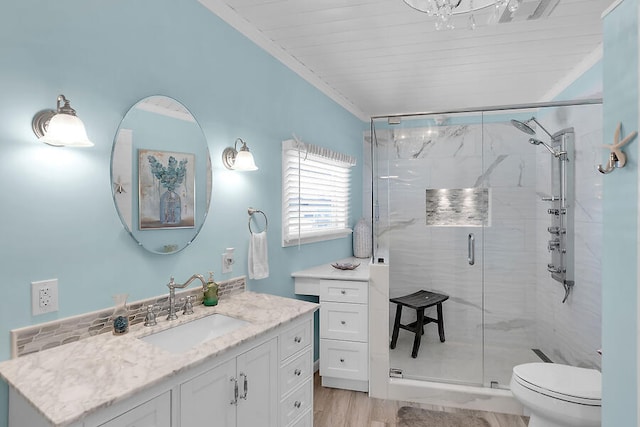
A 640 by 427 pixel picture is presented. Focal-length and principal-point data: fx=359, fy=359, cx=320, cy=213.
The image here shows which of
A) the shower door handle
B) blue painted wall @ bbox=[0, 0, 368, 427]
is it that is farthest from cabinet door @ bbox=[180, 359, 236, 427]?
the shower door handle

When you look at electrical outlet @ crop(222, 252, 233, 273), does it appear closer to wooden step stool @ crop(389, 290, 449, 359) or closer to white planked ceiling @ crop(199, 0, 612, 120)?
white planked ceiling @ crop(199, 0, 612, 120)

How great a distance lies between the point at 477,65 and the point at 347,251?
220 cm

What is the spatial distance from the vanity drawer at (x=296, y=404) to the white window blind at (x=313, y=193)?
1099 mm

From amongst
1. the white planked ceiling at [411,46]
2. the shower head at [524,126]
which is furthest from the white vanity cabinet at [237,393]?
the shower head at [524,126]

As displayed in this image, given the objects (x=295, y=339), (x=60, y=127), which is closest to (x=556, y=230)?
(x=295, y=339)

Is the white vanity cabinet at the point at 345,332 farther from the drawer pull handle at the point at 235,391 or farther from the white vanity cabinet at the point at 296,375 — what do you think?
the drawer pull handle at the point at 235,391

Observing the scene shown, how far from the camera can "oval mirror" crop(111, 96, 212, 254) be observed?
5.14ft

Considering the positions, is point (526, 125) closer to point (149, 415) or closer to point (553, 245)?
point (553, 245)

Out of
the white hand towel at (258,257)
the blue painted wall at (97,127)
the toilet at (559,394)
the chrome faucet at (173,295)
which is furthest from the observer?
the white hand towel at (258,257)

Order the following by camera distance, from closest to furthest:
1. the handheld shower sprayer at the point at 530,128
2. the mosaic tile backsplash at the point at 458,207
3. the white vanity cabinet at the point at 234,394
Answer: the white vanity cabinet at the point at 234,394 → the handheld shower sprayer at the point at 530,128 → the mosaic tile backsplash at the point at 458,207

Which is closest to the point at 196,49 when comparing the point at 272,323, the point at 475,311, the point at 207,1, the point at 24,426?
the point at 207,1

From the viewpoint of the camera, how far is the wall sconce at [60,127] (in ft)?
4.05

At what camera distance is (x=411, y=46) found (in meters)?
2.58

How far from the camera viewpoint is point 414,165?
325 centimetres
